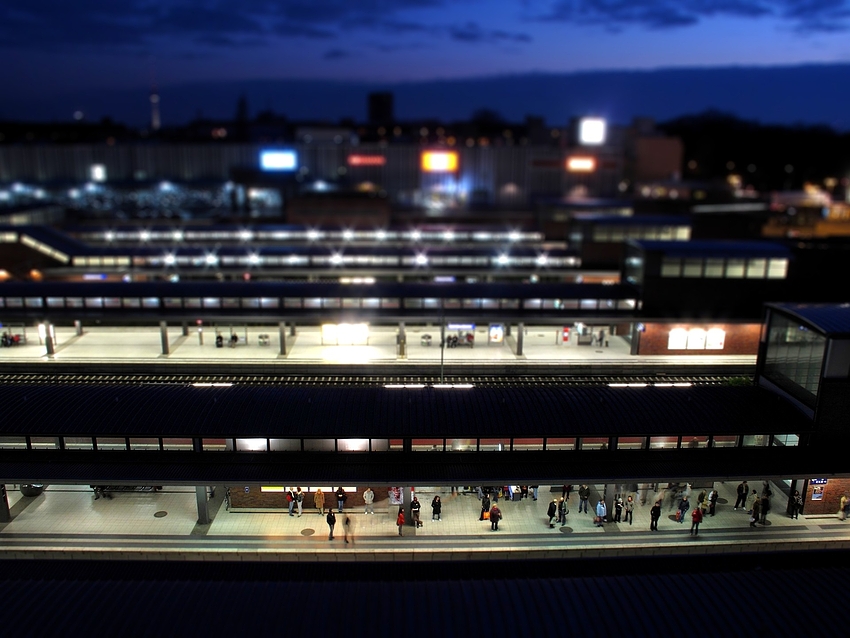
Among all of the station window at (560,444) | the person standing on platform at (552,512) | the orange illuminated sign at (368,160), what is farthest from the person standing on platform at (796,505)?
the orange illuminated sign at (368,160)

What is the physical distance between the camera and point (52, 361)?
32125 mm

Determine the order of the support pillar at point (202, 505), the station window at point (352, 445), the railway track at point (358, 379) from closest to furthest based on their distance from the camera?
the support pillar at point (202, 505) < the station window at point (352, 445) < the railway track at point (358, 379)

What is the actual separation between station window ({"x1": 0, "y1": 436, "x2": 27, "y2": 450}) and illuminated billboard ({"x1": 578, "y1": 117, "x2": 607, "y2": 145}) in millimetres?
85469

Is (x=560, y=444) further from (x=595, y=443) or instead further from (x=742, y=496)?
(x=742, y=496)

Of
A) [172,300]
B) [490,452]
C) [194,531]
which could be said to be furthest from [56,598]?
[172,300]

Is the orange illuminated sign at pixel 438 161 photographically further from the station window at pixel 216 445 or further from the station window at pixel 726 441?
the station window at pixel 216 445

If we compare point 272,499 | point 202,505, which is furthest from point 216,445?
point 272,499

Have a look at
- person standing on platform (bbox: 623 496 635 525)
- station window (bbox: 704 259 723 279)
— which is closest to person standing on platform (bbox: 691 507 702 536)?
person standing on platform (bbox: 623 496 635 525)

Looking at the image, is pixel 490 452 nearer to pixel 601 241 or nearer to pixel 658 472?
pixel 658 472

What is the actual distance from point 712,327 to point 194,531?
92.1 ft

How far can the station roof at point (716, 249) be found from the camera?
35.5 meters

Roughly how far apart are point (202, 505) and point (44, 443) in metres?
5.71

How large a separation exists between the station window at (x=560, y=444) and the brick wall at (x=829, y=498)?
7.49 m

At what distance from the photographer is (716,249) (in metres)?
35.9
